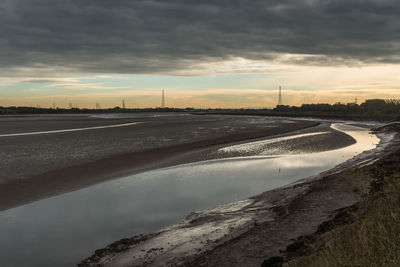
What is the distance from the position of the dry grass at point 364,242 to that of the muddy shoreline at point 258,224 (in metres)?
0.87

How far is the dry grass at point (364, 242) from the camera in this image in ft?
16.1

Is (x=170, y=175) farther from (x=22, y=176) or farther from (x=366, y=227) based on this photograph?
(x=366, y=227)

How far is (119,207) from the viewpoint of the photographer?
1123 cm

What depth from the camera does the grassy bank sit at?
4.95 metres

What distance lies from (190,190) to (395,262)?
31.5 ft

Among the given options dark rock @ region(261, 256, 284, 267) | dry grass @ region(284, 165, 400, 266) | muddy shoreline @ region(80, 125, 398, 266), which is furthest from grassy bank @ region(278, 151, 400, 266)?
muddy shoreline @ region(80, 125, 398, 266)

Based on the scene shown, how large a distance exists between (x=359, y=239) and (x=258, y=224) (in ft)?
10.9

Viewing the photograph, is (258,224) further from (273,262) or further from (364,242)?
(364,242)

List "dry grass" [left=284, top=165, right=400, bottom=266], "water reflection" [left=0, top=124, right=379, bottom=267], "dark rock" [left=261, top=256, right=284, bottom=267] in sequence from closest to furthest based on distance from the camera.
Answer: "dry grass" [left=284, top=165, right=400, bottom=266], "dark rock" [left=261, top=256, right=284, bottom=267], "water reflection" [left=0, top=124, right=379, bottom=267]

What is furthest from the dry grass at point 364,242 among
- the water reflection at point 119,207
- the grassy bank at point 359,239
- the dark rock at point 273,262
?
the water reflection at point 119,207

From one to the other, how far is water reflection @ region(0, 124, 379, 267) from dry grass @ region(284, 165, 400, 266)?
4767 mm

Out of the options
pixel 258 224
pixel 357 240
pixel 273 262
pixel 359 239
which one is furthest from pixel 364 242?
pixel 258 224

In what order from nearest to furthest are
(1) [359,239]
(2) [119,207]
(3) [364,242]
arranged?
(3) [364,242] < (1) [359,239] < (2) [119,207]

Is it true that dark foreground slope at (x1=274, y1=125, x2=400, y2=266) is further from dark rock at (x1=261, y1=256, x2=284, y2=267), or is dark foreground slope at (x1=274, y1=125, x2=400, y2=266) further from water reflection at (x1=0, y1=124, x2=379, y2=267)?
water reflection at (x1=0, y1=124, x2=379, y2=267)
